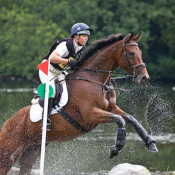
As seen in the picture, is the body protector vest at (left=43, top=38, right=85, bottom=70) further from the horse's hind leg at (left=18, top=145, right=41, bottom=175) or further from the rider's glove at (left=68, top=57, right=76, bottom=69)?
the horse's hind leg at (left=18, top=145, right=41, bottom=175)

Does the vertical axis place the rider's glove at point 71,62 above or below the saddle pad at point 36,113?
above

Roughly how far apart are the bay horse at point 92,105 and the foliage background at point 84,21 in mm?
34707

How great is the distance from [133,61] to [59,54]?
125cm

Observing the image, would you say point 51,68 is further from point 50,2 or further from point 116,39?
point 50,2

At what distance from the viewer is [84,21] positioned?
45906 millimetres

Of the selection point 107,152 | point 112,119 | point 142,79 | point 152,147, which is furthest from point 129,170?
point 107,152

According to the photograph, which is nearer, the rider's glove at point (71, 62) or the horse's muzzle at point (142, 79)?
the horse's muzzle at point (142, 79)

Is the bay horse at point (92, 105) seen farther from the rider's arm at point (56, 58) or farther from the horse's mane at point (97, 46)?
the rider's arm at point (56, 58)

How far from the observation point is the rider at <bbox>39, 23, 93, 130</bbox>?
650 cm

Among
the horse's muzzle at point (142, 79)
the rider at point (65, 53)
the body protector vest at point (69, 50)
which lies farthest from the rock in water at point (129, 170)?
the body protector vest at point (69, 50)

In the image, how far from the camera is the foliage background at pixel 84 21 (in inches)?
1694

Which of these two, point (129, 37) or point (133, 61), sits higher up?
point (129, 37)

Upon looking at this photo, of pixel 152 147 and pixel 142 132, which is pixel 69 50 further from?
pixel 152 147

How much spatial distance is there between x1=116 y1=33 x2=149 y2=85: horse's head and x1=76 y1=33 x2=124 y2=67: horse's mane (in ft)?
0.83
